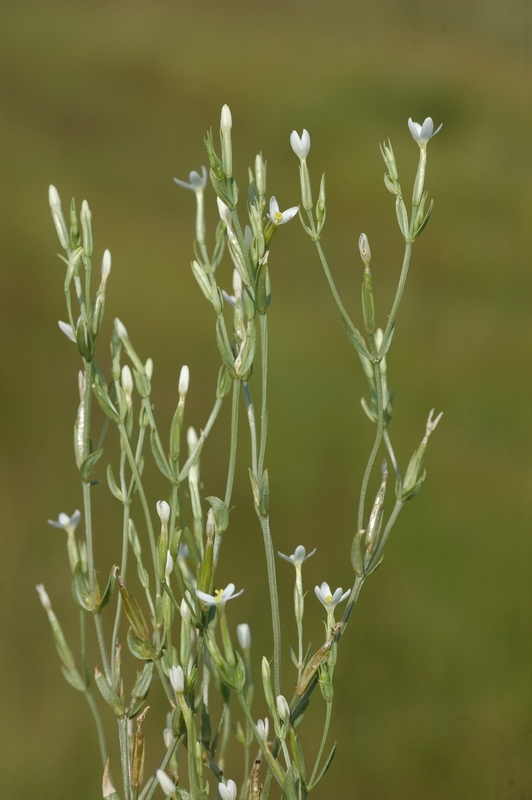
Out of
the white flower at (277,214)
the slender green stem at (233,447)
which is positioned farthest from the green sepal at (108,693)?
the white flower at (277,214)

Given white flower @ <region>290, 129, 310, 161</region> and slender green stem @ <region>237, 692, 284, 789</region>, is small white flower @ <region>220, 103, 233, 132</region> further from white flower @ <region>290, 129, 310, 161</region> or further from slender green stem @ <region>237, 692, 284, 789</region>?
slender green stem @ <region>237, 692, 284, 789</region>

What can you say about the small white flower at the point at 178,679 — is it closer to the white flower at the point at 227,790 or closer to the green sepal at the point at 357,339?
the white flower at the point at 227,790

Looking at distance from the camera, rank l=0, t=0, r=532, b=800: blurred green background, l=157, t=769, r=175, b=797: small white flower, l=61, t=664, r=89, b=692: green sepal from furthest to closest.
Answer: l=0, t=0, r=532, b=800: blurred green background
l=61, t=664, r=89, b=692: green sepal
l=157, t=769, r=175, b=797: small white flower

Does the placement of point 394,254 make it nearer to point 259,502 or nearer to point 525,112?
point 525,112

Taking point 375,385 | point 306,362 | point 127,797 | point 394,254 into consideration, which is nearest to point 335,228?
point 394,254

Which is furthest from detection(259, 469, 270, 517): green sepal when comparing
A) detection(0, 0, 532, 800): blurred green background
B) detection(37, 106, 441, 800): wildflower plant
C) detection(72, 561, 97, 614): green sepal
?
detection(0, 0, 532, 800): blurred green background
